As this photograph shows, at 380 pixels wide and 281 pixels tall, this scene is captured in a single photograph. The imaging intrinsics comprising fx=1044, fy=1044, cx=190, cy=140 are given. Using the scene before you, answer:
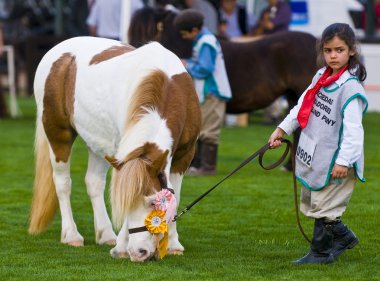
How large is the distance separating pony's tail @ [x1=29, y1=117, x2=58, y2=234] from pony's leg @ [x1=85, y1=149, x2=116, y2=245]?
0.96ft

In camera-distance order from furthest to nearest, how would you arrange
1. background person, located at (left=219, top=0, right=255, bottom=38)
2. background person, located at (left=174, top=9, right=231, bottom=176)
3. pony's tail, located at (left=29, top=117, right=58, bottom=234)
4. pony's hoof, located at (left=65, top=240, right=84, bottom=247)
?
background person, located at (left=219, top=0, right=255, bottom=38) → background person, located at (left=174, top=9, right=231, bottom=176) → pony's tail, located at (left=29, top=117, right=58, bottom=234) → pony's hoof, located at (left=65, top=240, right=84, bottom=247)

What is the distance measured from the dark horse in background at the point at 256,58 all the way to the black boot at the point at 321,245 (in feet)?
13.8

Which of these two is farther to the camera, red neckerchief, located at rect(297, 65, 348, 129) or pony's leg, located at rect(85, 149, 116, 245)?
pony's leg, located at rect(85, 149, 116, 245)

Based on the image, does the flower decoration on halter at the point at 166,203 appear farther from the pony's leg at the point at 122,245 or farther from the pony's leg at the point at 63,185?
the pony's leg at the point at 63,185

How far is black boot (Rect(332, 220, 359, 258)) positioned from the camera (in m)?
6.04

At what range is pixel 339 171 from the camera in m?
5.69

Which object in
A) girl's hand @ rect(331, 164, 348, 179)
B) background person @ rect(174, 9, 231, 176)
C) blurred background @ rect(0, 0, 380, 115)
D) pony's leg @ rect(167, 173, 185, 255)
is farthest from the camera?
blurred background @ rect(0, 0, 380, 115)

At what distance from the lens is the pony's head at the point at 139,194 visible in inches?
218

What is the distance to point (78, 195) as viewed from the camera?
356 inches

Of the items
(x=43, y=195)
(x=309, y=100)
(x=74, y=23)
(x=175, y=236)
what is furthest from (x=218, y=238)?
(x=74, y=23)

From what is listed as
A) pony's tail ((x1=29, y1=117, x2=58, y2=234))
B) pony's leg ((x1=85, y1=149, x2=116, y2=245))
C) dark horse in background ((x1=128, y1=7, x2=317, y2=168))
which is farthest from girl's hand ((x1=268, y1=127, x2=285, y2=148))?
dark horse in background ((x1=128, y1=7, x2=317, y2=168))

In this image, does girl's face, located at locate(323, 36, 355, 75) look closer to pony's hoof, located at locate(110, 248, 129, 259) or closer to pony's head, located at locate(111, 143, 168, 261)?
pony's head, located at locate(111, 143, 168, 261)

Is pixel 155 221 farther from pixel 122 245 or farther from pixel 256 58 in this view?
pixel 256 58

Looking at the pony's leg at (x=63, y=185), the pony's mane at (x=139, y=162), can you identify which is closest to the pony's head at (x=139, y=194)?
the pony's mane at (x=139, y=162)
